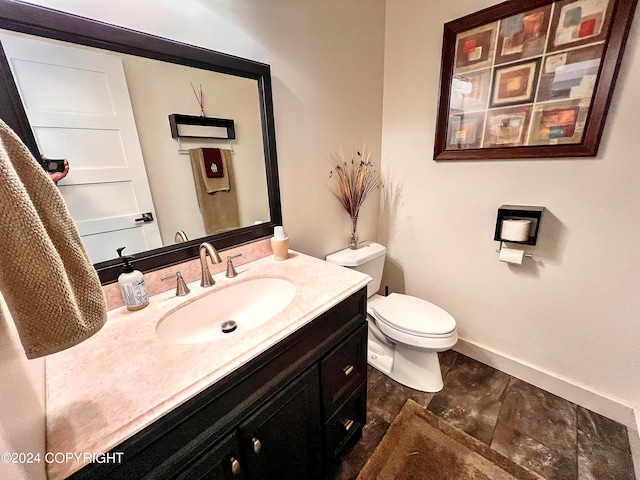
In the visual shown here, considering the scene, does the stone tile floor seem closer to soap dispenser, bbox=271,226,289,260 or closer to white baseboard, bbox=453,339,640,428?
white baseboard, bbox=453,339,640,428

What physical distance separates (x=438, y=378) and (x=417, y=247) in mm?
830

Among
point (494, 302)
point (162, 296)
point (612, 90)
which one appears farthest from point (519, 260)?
point (162, 296)

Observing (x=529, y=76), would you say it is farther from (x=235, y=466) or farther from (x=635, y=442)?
(x=235, y=466)

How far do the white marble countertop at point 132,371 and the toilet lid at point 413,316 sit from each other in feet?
2.26

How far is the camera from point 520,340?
1.55 metres

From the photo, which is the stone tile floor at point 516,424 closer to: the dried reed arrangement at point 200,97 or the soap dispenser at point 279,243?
the soap dispenser at point 279,243

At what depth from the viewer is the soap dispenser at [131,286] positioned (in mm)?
859

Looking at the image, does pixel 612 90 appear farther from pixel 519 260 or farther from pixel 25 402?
pixel 25 402

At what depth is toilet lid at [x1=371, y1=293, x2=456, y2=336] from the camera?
1402 millimetres

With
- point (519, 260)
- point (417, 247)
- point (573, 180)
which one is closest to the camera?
point (573, 180)

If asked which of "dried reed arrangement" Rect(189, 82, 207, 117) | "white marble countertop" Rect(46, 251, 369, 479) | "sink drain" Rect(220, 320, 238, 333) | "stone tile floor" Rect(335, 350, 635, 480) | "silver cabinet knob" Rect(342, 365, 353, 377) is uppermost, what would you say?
"dried reed arrangement" Rect(189, 82, 207, 117)

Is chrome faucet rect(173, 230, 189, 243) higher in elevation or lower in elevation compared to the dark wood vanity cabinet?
higher

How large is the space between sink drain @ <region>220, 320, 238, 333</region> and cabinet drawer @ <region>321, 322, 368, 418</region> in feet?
1.17

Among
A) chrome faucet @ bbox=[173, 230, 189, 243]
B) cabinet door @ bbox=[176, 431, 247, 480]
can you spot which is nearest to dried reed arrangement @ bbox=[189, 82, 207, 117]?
chrome faucet @ bbox=[173, 230, 189, 243]
